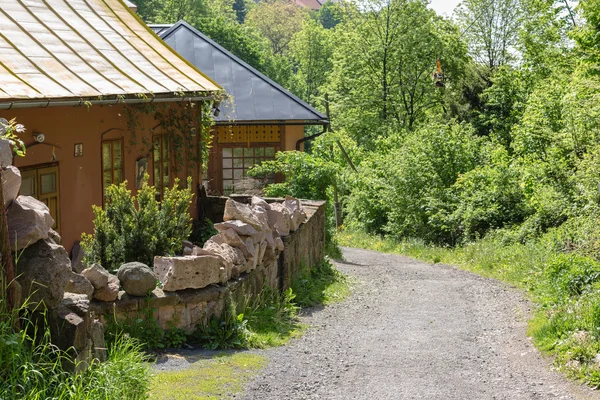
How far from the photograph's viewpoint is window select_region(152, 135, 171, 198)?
1511 cm

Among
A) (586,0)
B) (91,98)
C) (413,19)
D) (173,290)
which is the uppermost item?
(413,19)

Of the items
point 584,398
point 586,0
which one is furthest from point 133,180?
point 586,0

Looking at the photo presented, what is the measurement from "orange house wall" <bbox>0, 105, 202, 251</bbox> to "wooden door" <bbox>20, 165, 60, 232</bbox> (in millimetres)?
99

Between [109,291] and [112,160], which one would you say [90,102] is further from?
[109,291]

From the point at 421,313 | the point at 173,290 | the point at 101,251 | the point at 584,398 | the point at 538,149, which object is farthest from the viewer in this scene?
the point at 538,149

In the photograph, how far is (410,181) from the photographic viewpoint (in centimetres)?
2741

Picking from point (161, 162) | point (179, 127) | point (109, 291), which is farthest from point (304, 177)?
point (109, 291)

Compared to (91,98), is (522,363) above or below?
below

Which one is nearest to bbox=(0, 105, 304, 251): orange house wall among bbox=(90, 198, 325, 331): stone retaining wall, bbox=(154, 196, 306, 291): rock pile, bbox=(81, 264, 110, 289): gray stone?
bbox=(154, 196, 306, 291): rock pile

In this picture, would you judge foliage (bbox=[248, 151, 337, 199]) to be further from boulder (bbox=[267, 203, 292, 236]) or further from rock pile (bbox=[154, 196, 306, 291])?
boulder (bbox=[267, 203, 292, 236])

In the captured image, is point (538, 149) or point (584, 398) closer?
point (584, 398)

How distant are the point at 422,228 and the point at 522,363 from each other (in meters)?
17.6

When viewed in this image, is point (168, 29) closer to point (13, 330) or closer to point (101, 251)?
point (101, 251)

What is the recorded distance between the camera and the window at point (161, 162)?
49.6 feet
